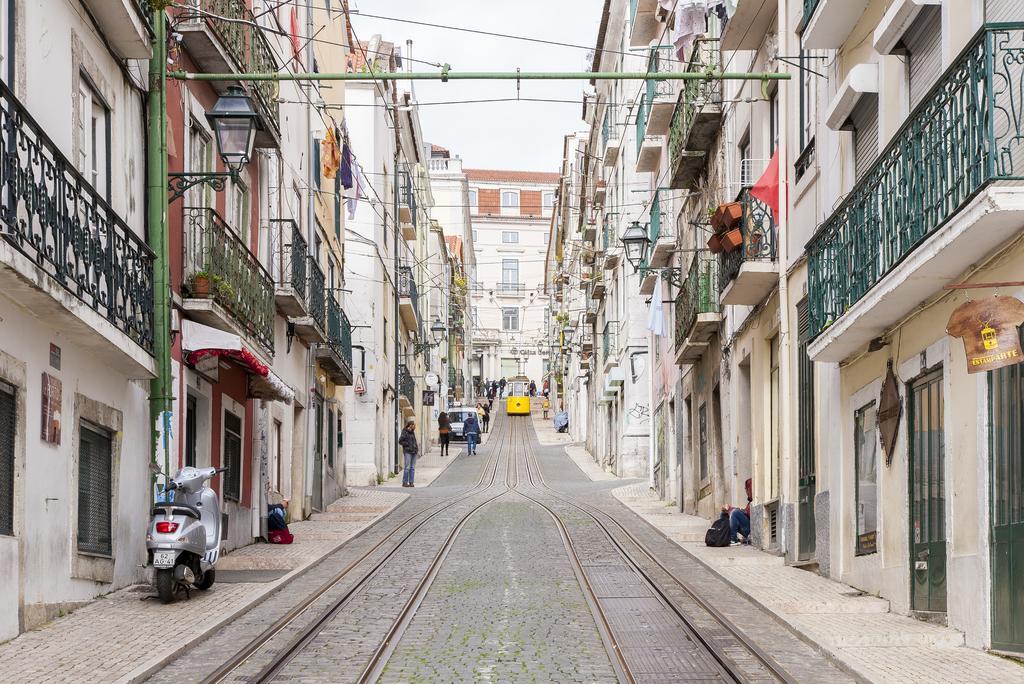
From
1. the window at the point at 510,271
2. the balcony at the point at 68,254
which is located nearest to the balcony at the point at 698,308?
the balcony at the point at 68,254

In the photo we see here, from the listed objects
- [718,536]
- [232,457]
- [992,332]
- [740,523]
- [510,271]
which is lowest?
[718,536]

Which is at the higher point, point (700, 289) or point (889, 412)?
point (700, 289)

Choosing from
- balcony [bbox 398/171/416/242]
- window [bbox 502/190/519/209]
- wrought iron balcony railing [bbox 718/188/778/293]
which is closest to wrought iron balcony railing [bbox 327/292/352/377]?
wrought iron balcony railing [bbox 718/188/778/293]

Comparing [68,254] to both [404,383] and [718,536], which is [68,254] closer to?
[718,536]

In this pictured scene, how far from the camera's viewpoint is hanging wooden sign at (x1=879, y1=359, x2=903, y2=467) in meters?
12.0

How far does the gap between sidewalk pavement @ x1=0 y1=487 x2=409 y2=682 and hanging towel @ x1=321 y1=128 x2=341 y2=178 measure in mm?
11077

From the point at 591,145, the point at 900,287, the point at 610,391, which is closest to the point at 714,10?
the point at 900,287

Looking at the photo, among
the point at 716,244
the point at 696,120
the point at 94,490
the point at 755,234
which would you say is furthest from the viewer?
the point at 696,120

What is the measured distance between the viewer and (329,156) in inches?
1057

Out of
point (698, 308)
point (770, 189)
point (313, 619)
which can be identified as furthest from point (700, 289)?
point (313, 619)

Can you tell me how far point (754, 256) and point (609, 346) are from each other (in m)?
26.1

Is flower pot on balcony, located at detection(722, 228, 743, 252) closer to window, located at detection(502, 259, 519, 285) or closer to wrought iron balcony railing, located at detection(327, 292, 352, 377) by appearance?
wrought iron balcony railing, located at detection(327, 292, 352, 377)

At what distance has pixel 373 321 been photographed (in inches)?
1465

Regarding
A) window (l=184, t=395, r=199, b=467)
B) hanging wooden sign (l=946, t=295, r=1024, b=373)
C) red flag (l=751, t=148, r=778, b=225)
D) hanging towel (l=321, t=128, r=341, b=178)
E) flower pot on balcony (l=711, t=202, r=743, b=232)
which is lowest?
window (l=184, t=395, r=199, b=467)
